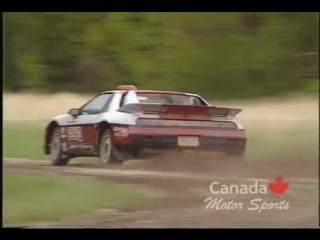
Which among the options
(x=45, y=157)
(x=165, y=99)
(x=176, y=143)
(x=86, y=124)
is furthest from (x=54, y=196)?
(x=165, y=99)

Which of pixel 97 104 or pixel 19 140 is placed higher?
pixel 97 104

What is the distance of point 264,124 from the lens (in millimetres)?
5715

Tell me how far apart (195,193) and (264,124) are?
101 centimetres

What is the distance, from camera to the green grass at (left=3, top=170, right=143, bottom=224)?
219 inches

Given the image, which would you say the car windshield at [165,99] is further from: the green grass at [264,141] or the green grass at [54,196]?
the green grass at [54,196]

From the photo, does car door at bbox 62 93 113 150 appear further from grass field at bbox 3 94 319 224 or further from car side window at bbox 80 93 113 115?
grass field at bbox 3 94 319 224

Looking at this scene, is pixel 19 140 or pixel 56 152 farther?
pixel 56 152

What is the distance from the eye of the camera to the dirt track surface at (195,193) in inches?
221

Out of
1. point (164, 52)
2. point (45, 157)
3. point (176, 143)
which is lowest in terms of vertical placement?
point (45, 157)

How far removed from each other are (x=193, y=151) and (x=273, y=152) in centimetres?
84

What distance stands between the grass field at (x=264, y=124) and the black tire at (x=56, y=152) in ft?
0.36

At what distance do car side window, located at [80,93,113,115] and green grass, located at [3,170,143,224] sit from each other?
0.70 m

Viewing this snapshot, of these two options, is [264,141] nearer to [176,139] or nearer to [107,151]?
[176,139]

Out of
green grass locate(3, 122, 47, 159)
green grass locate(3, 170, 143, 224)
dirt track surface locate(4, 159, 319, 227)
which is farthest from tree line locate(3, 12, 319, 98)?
green grass locate(3, 170, 143, 224)
